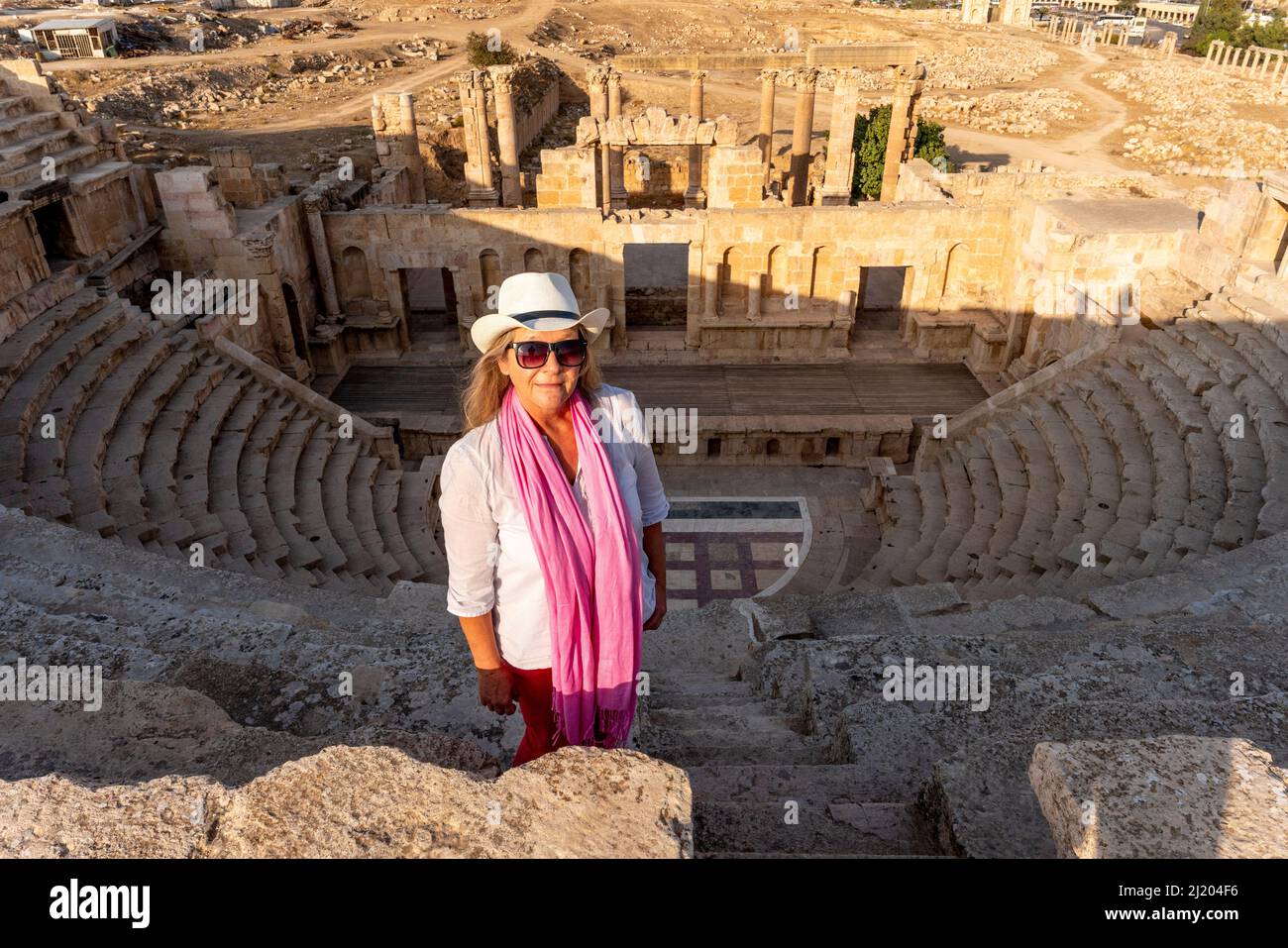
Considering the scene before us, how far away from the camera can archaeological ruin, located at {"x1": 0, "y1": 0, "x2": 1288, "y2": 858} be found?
286cm

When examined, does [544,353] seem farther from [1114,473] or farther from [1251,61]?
[1251,61]

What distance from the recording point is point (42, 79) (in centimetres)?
1465

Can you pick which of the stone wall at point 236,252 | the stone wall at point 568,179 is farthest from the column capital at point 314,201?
the stone wall at point 568,179

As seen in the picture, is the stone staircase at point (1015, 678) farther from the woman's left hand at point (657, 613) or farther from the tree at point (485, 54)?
the tree at point (485, 54)

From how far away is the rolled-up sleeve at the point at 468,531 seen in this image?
335 centimetres

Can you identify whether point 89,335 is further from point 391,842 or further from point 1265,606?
point 1265,606

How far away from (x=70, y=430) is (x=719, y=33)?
188 ft

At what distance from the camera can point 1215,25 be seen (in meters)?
54.2

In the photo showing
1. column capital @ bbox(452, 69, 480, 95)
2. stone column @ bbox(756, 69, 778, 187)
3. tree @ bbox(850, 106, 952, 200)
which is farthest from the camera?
tree @ bbox(850, 106, 952, 200)

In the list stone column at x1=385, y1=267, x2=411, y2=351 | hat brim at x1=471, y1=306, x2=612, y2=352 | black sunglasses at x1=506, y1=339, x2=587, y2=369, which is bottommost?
stone column at x1=385, y1=267, x2=411, y2=351

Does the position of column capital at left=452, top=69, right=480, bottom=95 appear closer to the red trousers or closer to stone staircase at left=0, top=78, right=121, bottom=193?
stone staircase at left=0, top=78, right=121, bottom=193

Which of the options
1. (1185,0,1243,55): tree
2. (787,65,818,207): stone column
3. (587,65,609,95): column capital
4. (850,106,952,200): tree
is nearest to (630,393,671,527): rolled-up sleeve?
(787,65,818,207): stone column

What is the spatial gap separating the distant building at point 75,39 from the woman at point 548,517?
1856 inches

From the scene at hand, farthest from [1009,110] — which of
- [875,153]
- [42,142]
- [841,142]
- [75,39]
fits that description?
[75,39]
